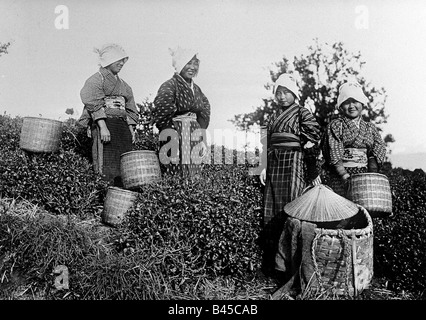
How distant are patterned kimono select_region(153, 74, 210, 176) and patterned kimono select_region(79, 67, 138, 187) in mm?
821

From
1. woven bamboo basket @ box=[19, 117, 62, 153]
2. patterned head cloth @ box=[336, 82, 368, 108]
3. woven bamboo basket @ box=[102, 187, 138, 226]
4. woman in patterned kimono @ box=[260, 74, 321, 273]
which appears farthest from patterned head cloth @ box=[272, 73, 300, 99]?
woven bamboo basket @ box=[19, 117, 62, 153]

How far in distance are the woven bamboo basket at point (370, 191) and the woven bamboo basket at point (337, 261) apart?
79 centimetres

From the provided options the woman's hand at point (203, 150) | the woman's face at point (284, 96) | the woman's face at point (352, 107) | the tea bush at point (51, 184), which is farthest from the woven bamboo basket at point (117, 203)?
the woman's face at point (352, 107)

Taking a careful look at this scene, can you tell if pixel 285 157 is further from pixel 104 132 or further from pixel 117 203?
pixel 104 132

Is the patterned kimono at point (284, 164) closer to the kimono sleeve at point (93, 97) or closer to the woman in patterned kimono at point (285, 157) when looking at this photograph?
the woman in patterned kimono at point (285, 157)

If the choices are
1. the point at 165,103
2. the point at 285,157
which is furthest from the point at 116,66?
the point at 285,157

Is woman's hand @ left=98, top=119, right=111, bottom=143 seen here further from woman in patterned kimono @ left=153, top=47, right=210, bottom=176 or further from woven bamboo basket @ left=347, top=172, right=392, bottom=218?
woven bamboo basket @ left=347, top=172, right=392, bottom=218

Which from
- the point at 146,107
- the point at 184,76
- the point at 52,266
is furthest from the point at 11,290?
the point at 146,107

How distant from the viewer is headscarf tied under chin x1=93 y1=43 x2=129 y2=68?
240 inches

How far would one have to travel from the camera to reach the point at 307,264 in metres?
4.25

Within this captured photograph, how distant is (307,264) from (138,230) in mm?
1610

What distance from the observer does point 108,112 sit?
624cm

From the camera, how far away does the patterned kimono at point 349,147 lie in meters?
5.31

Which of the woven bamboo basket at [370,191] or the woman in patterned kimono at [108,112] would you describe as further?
the woman in patterned kimono at [108,112]
